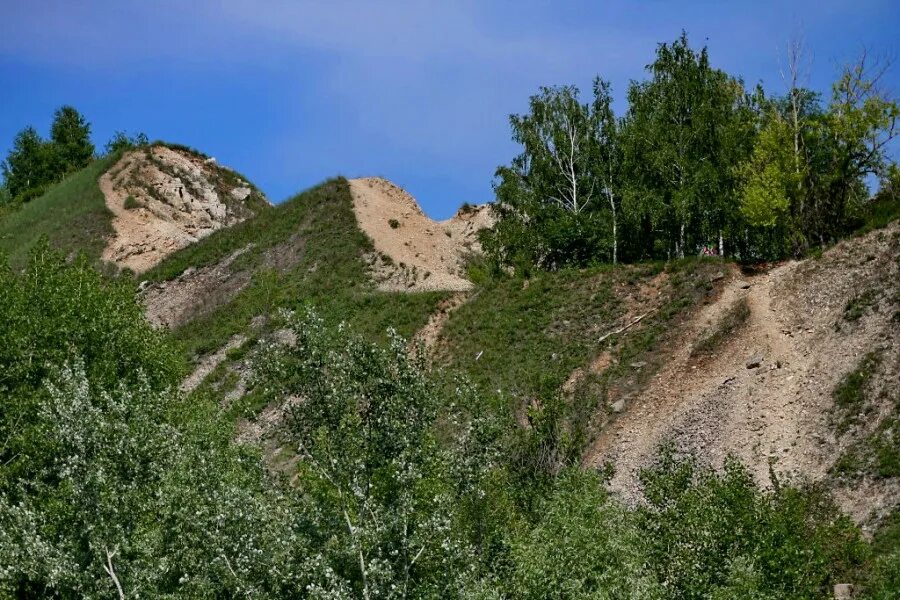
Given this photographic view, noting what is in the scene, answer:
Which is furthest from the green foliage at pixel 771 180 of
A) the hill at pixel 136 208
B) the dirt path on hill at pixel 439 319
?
the hill at pixel 136 208

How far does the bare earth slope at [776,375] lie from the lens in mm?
38500

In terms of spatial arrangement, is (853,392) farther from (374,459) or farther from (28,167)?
(28,167)

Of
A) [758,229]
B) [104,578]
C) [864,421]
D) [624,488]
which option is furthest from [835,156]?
[104,578]

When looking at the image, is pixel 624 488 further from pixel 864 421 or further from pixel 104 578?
pixel 104 578

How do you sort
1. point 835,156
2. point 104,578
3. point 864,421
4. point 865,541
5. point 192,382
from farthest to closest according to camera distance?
point 192,382
point 835,156
point 864,421
point 865,541
point 104,578

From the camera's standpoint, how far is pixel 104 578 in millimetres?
21406

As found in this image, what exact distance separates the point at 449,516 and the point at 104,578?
674cm

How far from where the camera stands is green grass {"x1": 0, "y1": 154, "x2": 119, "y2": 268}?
81.8 meters

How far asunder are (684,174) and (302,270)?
23446 millimetres

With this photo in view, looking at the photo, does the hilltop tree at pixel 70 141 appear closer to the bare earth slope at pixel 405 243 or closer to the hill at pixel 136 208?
the hill at pixel 136 208

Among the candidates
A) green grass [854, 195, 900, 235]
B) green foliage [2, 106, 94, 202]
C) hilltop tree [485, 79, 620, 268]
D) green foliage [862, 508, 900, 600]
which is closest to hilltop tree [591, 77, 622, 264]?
hilltop tree [485, 79, 620, 268]

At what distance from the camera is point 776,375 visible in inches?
1650

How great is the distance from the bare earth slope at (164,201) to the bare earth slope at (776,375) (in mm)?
46772

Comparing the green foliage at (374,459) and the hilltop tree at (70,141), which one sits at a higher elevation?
the hilltop tree at (70,141)
